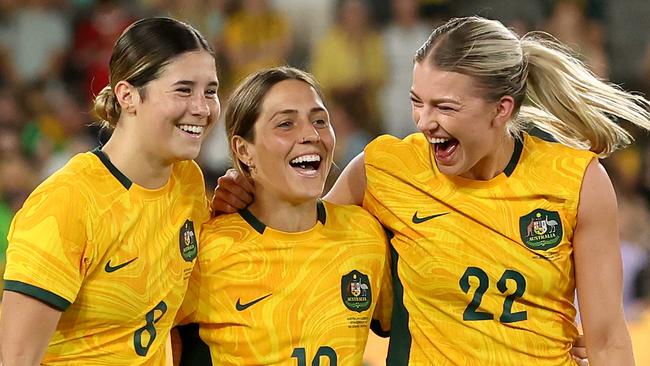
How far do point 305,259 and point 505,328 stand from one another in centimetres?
60

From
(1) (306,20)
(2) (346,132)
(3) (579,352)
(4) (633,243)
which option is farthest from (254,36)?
(3) (579,352)

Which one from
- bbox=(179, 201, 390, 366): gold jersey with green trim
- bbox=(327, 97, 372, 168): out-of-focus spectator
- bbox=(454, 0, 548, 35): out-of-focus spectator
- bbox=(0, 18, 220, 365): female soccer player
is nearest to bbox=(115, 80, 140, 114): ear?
bbox=(0, 18, 220, 365): female soccer player

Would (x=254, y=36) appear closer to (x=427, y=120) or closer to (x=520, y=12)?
(x=520, y=12)

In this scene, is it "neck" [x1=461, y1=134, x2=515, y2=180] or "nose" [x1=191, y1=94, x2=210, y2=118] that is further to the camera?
"neck" [x1=461, y1=134, x2=515, y2=180]

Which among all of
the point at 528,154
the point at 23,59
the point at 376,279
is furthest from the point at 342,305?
the point at 23,59

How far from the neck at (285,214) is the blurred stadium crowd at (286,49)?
453 centimetres

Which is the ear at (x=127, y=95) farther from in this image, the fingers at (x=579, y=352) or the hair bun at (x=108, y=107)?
the fingers at (x=579, y=352)

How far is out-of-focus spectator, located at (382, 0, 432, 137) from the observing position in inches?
334

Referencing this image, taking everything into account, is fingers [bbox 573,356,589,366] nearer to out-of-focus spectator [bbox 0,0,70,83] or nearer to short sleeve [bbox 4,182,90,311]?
short sleeve [bbox 4,182,90,311]

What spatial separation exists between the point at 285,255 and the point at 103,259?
540mm

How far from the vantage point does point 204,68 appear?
3.30 metres

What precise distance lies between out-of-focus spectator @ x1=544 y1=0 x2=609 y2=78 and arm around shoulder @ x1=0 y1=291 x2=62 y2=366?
5.82m

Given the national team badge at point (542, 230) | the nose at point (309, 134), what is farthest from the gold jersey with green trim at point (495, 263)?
the nose at point (309, 134)

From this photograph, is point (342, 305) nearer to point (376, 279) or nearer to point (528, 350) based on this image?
point (376, 279)
